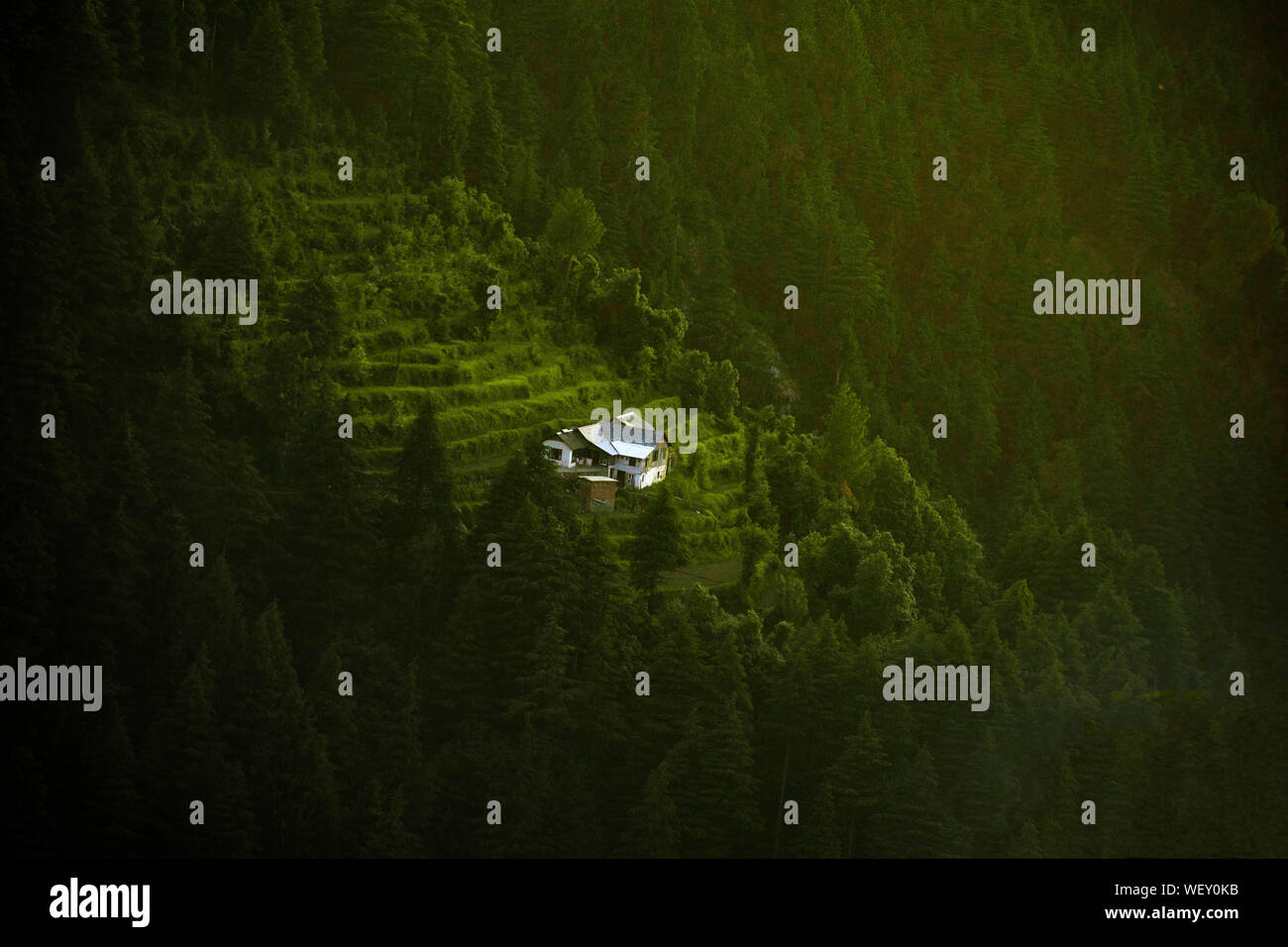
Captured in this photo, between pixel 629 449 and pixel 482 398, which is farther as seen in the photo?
pixel 482 398

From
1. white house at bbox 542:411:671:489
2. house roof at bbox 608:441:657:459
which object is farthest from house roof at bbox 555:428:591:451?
house roof at bbox 608:441:657:459

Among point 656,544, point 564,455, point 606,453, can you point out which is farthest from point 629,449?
point 656,544

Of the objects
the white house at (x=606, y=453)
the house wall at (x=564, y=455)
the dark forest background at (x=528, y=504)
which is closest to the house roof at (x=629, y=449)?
the white house at (x=606, y=453)

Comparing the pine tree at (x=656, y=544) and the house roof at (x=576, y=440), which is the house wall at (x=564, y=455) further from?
the pine tree at (x=656, y=544)

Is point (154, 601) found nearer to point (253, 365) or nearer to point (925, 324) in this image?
point (253, 365)

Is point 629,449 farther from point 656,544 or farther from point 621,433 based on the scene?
point 656,544
